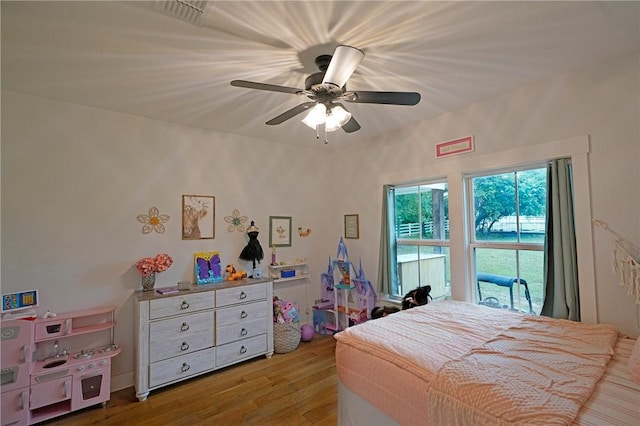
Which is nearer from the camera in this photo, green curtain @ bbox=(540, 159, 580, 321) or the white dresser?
green curtain @ bbox=(540, 159, 580, 321)

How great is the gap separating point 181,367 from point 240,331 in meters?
0.59

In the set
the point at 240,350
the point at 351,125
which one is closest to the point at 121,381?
the point at 240,350

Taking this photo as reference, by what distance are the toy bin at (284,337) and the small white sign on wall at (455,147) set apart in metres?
2.47

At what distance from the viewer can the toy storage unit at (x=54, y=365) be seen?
2.00 metres

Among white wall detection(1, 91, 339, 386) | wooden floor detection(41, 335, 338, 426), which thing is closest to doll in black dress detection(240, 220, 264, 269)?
white wall detection(1, 91, 339, 386)

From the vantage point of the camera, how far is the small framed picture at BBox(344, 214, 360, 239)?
12.4 ft

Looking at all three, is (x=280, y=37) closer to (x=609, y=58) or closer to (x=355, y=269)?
(x=609, y=58)

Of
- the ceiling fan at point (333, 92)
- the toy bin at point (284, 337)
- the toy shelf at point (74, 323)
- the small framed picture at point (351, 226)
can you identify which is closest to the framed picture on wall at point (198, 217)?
the toy shelf at point (74, 323)

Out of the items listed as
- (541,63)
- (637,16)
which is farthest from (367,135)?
(637,16)

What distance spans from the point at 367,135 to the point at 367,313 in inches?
85.0

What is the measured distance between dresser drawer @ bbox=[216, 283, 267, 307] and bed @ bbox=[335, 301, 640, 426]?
140 centimetres

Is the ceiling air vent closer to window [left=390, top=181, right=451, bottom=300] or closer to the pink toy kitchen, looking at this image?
the pink toy kitchen

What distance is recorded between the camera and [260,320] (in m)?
3.07

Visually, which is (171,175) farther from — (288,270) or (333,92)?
(333,92)
